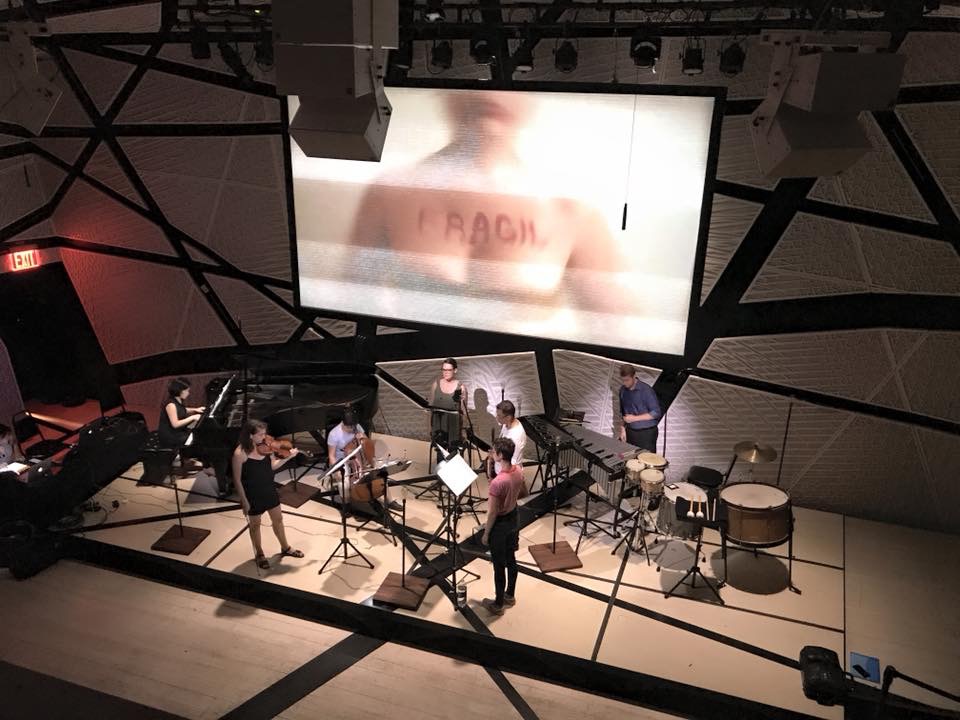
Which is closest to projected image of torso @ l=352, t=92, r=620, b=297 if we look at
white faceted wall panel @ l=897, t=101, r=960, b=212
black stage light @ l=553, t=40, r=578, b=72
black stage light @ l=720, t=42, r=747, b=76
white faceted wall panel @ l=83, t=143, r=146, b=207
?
black stage light @ l=553, t=40, r=578, b=72

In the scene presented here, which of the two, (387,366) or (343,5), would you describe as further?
(387,366)

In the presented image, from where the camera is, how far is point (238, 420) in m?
6.98

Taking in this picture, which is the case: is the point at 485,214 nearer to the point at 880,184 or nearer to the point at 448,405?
the point at 448,405

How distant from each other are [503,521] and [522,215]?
294cm

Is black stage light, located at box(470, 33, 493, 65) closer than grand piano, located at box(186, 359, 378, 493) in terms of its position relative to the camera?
Yes

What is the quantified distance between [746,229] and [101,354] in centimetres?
712

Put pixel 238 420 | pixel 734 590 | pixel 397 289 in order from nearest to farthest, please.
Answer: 1. pixel 734 590
2. pixel 238 420
3. pixel 397 289

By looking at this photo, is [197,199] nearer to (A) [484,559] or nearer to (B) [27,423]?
(B) [27,423]

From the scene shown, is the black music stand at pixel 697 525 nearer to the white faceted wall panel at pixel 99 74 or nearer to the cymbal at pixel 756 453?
the cymbal at pixel 756 453

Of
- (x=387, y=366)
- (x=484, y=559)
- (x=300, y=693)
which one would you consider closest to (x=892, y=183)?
(x=484, y=559)

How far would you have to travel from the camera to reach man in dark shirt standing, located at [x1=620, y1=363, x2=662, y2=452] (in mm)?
6801

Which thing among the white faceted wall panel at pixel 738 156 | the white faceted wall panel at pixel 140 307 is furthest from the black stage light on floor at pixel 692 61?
the white faceted wall panel at pixel 140 307

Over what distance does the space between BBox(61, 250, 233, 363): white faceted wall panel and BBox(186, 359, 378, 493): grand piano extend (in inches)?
41.0

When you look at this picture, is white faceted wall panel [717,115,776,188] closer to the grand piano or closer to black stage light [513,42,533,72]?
black stage light [513,42,533,72]
